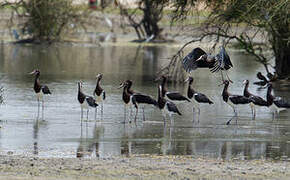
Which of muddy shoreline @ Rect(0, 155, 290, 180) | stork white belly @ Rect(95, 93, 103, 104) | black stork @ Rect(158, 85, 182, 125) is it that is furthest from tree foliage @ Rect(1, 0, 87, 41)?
muddy shoreline @ Rect(0, 155, 290, 180)

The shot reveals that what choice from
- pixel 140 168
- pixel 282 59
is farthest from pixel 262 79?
pixel 140 168

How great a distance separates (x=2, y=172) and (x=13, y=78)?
1494 centimetres

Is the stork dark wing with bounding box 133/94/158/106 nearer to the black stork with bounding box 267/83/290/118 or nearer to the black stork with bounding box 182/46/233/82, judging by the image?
the black stork with bounding box 182/46/233/82

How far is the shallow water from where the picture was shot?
13.7m

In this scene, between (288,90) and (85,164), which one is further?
(288,90)

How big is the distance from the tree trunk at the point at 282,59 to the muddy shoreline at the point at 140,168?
13818 millimetres

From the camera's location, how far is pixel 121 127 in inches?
639

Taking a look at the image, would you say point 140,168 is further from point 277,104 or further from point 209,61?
point 209,61

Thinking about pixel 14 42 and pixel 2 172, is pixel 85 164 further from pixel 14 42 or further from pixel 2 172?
pixel 14 42

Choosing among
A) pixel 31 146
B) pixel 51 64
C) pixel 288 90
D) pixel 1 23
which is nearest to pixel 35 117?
pixel 31 146

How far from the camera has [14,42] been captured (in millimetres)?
44500

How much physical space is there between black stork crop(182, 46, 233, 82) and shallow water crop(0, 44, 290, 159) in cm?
104

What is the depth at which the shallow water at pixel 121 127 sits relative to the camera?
13.7 meters

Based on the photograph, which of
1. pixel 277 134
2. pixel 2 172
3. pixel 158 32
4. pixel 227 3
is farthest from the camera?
pixel 158 32
